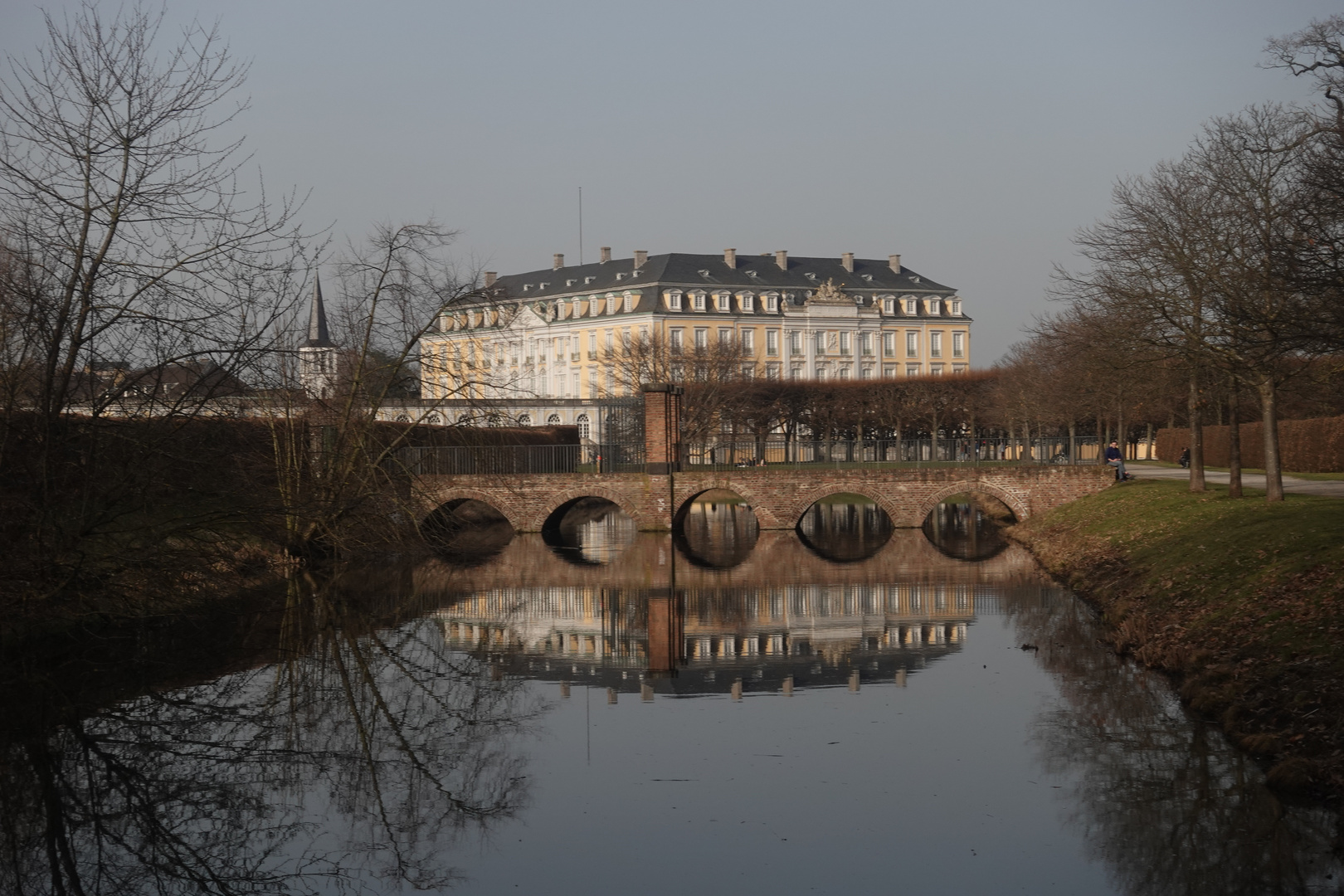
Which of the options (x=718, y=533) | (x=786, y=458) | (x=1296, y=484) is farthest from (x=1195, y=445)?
(x=786, y=458)

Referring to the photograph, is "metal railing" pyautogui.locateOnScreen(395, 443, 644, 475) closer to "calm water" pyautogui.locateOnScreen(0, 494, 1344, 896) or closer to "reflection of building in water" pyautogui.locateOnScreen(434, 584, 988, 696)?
"reflection of building in water" pyautogui.locateOnScreen(434, 584, 988, 696)

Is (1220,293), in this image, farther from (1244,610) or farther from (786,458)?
(786,458)

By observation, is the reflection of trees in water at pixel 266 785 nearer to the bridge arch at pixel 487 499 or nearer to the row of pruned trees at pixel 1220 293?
the row of pruned trees at pixel 1220 293

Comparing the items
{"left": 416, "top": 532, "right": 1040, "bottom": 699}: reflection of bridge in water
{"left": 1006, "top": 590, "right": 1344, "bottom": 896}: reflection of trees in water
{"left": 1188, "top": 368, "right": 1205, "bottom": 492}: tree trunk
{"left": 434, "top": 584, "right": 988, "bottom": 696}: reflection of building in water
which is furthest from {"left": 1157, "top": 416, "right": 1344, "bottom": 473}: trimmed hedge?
{"left": 1006, "top": 590, "right": 1344, "bottom": 896}: reflection of trees in water

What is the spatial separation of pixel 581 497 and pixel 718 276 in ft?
197

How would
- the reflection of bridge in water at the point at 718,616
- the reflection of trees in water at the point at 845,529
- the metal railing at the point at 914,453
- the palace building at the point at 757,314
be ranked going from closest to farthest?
the reflection of bridge in water at the point at 718,616
the reflection of trees in water at the point at 845,529
the metal railing at the point at 914,453
the palace building at the point at 757,314

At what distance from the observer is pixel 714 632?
54.3 feet

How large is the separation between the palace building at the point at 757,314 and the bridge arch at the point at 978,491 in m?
51.1

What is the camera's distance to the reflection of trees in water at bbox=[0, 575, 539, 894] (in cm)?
756

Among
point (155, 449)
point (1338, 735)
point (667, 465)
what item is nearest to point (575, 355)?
point (667, 465)

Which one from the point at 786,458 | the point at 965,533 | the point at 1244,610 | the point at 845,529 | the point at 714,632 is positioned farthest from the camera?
the point at 786,458

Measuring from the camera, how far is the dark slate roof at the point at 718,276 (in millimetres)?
90125

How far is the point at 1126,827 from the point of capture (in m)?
7.89

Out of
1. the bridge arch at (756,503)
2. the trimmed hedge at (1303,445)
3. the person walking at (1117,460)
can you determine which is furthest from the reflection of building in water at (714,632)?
the trimmed hedge at (1303,445)
